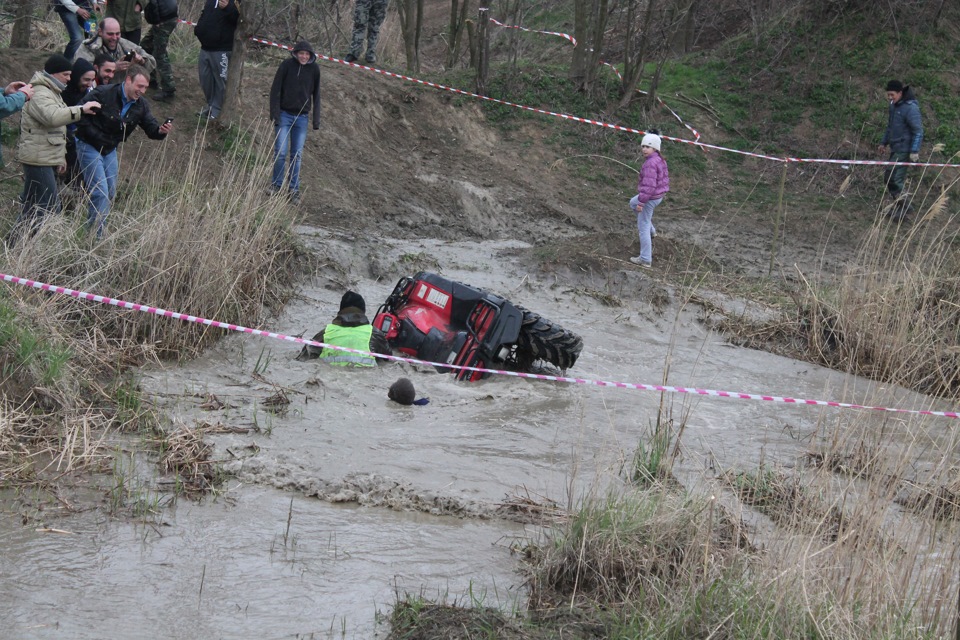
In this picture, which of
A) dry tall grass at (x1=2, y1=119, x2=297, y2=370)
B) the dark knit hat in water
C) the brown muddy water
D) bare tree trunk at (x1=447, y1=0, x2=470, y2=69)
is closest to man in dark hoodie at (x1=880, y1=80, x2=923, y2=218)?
the brown muddy water

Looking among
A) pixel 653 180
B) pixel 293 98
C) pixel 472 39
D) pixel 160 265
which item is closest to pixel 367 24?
pixel 472 39

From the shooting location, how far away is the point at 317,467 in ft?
19.5

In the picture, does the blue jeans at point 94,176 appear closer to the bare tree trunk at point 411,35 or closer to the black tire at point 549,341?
the black tire at point 549,341

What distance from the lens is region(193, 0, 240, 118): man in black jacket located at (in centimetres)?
1207

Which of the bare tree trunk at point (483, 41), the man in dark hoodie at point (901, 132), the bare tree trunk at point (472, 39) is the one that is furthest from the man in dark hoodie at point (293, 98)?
the man in dark hoodie at point (901, 132)

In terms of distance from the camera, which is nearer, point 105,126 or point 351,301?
point 351,301

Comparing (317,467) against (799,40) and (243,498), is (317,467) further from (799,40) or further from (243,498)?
(799,40)

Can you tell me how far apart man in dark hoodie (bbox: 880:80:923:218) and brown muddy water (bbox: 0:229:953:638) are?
6476 mm

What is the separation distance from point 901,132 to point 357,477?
12007 millimetres

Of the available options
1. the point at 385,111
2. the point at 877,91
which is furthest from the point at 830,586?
the point at 877,91

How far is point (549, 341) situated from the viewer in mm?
7754

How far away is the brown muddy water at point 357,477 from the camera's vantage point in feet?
14.2

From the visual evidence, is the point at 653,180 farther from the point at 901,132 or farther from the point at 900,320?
the point at 901,132

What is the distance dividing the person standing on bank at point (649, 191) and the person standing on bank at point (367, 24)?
5225 mm
